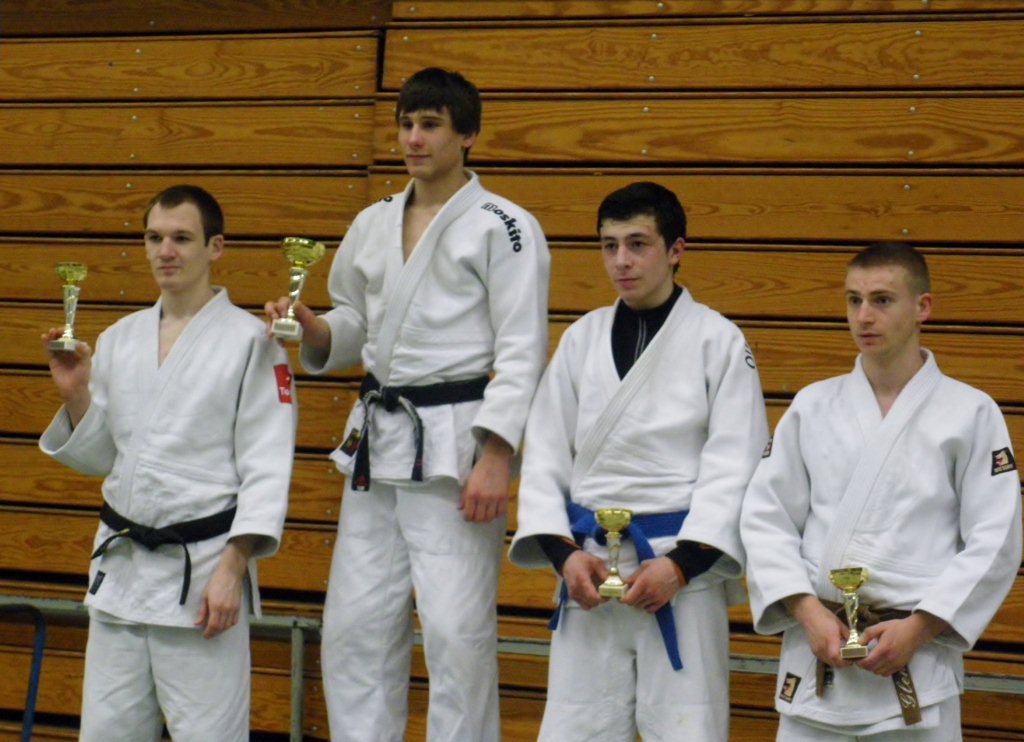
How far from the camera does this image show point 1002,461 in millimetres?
3898

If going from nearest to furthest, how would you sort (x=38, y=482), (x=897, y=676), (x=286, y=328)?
(x=897, y=676), (x=286, y=328), (x=38, y=482)

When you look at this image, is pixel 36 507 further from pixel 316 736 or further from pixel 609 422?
pixel 609 422

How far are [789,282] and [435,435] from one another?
6.99 ft

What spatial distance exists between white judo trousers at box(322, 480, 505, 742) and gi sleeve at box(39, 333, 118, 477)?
78 cm

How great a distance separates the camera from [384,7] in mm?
6609

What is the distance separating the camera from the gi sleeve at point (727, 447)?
403 centimetres

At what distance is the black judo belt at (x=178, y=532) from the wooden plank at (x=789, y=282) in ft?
7.19

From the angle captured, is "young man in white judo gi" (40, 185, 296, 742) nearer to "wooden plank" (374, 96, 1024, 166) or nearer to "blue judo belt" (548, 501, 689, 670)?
"blue judo belt" (548, 501, 689, 670)

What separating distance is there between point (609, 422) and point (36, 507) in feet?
11.7

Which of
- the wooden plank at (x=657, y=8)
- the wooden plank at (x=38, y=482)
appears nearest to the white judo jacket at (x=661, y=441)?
the wooden plank at (x=657, y=8)

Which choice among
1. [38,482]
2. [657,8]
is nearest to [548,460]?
[657,8]

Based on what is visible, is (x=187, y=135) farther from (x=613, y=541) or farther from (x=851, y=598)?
(x=851, y=598)

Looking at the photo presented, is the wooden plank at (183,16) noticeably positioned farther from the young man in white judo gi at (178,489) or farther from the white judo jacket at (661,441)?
the white judo jacket at (661,441)

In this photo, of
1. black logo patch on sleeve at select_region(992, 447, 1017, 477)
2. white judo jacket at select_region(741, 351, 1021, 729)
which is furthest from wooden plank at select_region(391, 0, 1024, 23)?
black logo patch on sleeve at select_region(992, 447, 1017, 477)
